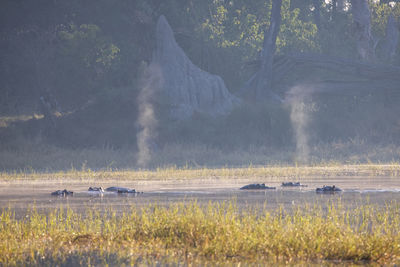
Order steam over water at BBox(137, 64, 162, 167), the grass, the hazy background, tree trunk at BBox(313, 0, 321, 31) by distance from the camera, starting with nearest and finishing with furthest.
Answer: the grass → the hazy background → steam over water at BBox(137, 64, 162, 167) → tree trunk at BBox(313, 0, 321, 31)

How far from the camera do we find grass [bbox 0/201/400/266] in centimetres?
1070

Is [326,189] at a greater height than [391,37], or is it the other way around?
[391,37]

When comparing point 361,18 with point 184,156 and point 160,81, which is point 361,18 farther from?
point 184,156

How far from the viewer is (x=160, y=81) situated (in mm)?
51000

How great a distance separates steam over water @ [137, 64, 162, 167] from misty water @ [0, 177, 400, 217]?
63.0ft

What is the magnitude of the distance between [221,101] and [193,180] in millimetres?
22770

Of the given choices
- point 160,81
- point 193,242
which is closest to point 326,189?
point 193,242

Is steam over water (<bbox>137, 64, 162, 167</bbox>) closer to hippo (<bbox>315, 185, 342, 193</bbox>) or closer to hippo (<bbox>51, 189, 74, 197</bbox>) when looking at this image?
hippo (<bbox>51, 189, 74, 197</bbox>)

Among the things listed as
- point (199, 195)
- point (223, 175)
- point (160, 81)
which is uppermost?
point (160, 81)

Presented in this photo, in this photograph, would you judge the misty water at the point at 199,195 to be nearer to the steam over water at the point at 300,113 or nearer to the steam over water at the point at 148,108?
the steam over water at the point at 148,108

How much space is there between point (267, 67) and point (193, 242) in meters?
42.1

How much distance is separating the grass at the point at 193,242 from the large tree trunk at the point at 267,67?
131 ft

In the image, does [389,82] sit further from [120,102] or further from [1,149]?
[1,149]

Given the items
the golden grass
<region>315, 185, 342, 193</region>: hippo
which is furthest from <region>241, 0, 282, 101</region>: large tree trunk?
<region>315, 185, 342, 193</region>: hippo
